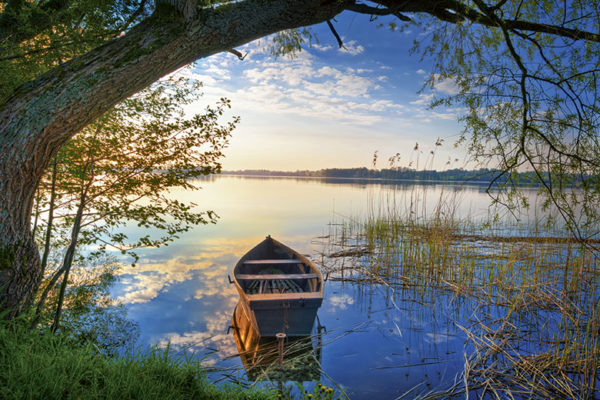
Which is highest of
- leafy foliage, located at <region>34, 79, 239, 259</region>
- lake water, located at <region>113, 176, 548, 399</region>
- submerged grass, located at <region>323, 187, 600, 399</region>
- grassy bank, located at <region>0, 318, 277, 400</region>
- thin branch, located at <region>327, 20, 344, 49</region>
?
thin branch, located at <region>327, 20, 344, 49</region>

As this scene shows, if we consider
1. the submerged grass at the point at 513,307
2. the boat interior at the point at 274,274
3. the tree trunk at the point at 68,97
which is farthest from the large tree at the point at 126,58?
the boat interior at the point at 274,274

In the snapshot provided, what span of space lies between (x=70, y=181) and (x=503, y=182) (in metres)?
5.14

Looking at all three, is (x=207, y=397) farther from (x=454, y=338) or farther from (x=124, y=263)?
(x=124, y=263)

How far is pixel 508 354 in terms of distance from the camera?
428 centimetres

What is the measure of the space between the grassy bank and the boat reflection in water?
1.54 m

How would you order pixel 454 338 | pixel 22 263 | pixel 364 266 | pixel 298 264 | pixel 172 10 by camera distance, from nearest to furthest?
pixel 22 263 → pixel 172 10 → pixel 454 338 → pixel 298 264 → pixel 364 266

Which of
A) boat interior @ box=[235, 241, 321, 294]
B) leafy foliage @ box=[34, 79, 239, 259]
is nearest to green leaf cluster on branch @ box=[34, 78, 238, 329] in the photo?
leafy foliage @ box=[34, 79, 239, 259]

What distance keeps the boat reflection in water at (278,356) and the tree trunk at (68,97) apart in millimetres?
2816

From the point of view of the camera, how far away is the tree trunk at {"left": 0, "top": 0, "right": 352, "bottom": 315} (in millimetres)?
2502

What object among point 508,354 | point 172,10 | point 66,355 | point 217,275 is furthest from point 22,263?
point 217,275

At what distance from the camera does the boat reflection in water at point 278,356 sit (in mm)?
4234

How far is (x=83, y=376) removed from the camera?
2197 millimetres

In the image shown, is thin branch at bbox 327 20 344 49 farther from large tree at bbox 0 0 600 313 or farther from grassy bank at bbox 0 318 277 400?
grassy bank at bbox 0 318 277 400

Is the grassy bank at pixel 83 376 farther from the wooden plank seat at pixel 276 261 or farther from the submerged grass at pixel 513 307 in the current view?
the wooden plank seat at pixel 276 261
